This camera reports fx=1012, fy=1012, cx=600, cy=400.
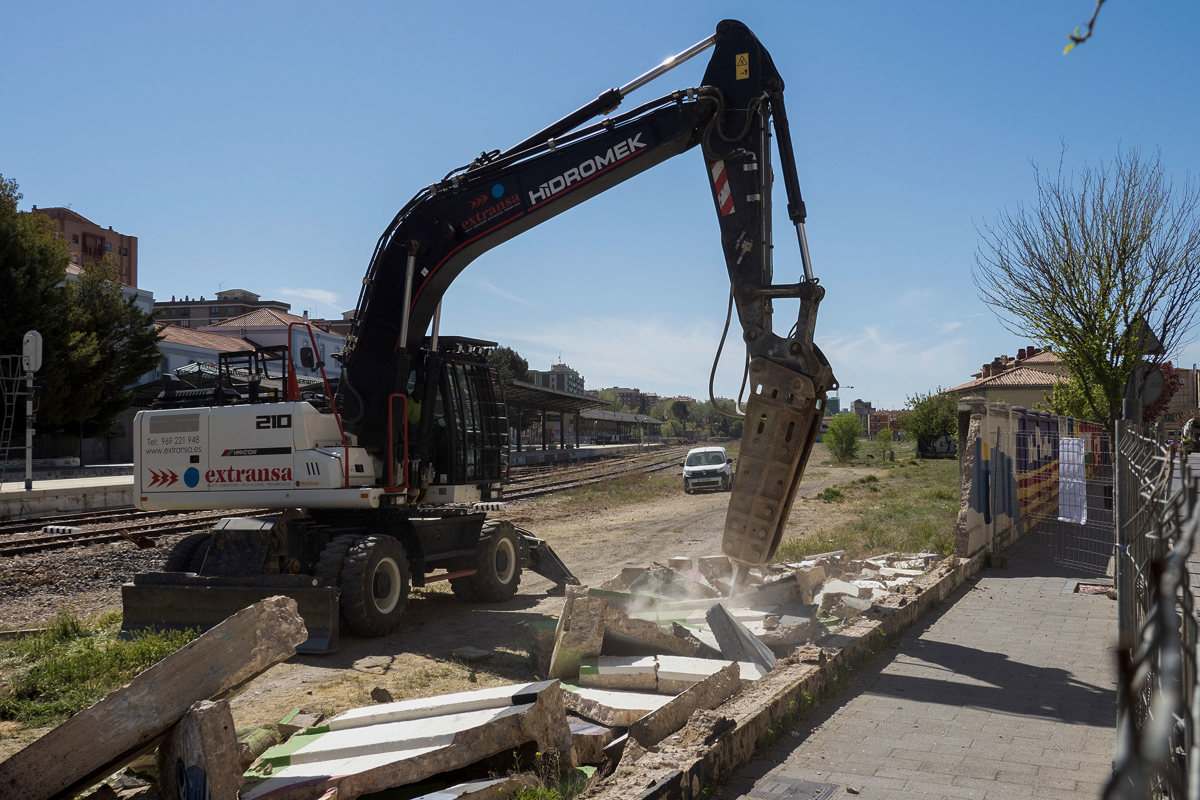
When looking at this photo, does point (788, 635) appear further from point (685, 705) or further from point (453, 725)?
point (453, 725)

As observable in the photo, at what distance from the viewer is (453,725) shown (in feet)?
17.4

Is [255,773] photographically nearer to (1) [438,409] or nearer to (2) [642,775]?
(2) [642,775]

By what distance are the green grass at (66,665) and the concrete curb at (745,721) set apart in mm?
4266

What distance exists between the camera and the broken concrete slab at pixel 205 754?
452cm

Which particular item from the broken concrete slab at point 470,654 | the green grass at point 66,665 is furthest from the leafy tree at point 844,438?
the green grass at point 66,665

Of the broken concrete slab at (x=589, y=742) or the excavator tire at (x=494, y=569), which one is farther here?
the excavator tire at (x=494, y=569)

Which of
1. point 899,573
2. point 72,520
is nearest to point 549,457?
point 72,520

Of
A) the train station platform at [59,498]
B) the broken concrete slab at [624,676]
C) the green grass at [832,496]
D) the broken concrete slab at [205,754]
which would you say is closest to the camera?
the broken concrete slab at [205,754]

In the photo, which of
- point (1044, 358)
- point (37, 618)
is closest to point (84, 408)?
point (37, 618)

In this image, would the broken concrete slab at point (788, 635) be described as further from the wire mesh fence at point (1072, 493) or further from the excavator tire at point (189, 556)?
the wire mesh fence at point (1072, 493)

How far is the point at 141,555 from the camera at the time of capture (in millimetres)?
15352

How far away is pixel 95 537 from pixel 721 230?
1246 centimetres

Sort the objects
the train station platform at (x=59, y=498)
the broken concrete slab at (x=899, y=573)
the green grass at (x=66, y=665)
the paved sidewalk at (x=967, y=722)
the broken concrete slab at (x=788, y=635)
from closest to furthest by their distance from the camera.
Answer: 1. the paved sidewalk at (x=967, y=722)
2. the green grass at (x=66, y=665)
3. the broken concrete slab at (x=788, y=635)
4. the broken concrete slab at (x=899, y=573)
5. the train station platform at (x=59, y=498)

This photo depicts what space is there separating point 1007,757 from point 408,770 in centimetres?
357
